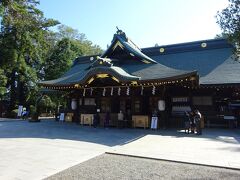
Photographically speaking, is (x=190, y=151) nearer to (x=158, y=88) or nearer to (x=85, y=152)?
(x=85, y=152)

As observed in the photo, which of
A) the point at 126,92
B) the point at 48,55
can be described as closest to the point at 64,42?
the point at 48,55

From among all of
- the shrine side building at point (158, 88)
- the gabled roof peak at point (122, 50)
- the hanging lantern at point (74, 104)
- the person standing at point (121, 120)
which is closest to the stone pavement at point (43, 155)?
the person standing at point (121, 120)

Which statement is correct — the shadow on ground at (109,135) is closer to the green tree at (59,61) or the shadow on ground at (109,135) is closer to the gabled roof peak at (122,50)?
the gabled roof peak at (122,50)

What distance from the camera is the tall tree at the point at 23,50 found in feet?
105

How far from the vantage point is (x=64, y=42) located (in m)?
37.6

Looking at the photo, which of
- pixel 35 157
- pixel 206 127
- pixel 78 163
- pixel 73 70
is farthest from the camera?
pixel 73 70

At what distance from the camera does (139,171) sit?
7.29 metres

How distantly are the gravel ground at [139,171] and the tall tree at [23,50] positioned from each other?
1043 inches

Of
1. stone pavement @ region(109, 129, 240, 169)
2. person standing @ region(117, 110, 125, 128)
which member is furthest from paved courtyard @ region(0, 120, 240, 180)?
person standing @ region(117, 110, 125, 128)

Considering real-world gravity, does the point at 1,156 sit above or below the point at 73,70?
below

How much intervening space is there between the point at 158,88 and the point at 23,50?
22.6 m

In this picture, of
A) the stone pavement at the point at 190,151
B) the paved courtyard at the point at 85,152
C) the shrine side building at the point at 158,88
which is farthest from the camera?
the shrine side building at the point at 158,88

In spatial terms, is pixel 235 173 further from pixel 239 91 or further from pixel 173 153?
pixel 239 91

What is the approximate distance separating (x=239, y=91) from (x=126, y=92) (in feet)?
29.1
